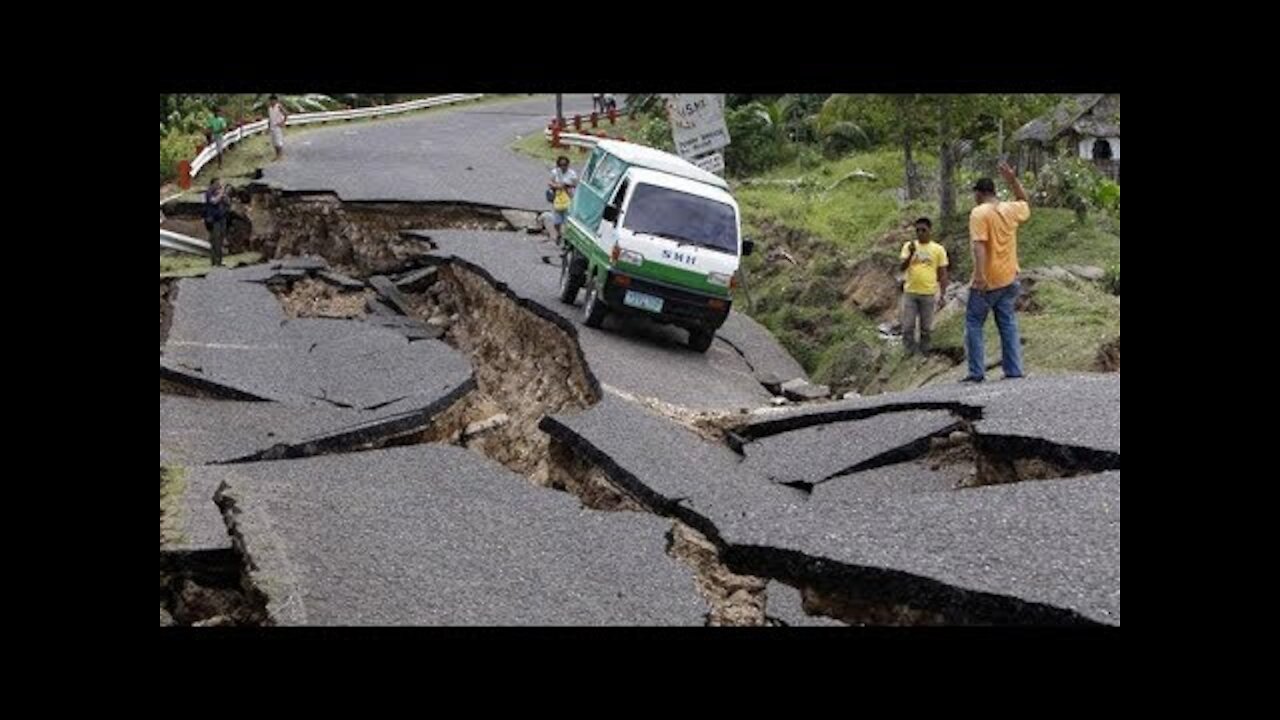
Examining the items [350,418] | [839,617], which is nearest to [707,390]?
[350,418]

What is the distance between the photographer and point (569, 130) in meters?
35.5

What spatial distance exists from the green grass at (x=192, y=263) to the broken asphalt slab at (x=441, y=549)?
9.55 metres

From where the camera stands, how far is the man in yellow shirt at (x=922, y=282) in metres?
13.8

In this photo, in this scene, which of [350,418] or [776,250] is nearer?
[350,418]

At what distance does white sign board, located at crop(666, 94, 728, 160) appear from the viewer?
55.0 feet

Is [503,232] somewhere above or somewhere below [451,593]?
above

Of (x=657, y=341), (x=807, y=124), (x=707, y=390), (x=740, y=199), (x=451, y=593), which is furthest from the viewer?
(x=807, y=124)

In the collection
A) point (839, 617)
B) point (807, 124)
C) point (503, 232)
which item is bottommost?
point (839, 617)

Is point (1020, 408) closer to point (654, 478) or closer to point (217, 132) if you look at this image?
point (654, 478)

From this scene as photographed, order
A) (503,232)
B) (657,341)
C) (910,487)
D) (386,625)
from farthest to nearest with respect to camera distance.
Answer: (503,232) < (657,341) < (910,487) < (386,625)

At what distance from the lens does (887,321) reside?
56.4ft

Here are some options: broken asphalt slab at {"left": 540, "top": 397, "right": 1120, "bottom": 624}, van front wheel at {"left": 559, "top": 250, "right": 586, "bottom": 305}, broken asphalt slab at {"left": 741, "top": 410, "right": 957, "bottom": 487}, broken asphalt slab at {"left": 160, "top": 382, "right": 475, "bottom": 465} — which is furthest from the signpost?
broken asphalt slab at {"left": 540, "top": 397, "right": 1120, "bottom": 624}

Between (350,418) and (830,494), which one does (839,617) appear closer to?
(830,494)

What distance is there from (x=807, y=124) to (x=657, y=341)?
17.6 meters
